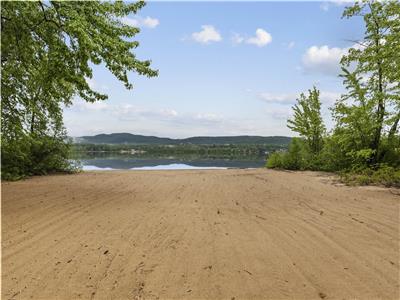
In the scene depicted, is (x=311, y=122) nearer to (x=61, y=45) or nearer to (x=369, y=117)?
(x=369, y=117)

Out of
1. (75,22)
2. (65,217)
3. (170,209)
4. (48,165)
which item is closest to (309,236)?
(170,209)

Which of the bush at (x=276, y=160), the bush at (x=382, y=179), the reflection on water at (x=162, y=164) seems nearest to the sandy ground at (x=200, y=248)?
the bush at (x=382, y=179)

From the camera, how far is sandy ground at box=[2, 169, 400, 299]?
3.87 metres

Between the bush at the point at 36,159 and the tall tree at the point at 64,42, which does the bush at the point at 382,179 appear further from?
the bush at the point at 36,159

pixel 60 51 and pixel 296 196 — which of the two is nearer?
pixel 60 51

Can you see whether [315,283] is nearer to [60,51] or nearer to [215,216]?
[215,216]

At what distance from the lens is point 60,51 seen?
880 cm

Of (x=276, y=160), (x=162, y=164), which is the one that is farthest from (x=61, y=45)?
(x=162, y=164)

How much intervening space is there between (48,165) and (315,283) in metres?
16.5

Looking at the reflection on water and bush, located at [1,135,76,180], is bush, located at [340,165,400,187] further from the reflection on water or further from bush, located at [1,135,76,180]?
the reflection on water

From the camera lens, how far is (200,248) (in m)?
5.05

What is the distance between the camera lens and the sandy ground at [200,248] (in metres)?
3.87

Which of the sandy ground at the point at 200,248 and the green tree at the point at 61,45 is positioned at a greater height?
the green tree at the point at 61,45

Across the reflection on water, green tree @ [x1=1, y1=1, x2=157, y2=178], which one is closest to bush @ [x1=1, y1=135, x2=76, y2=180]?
the reflection on water
